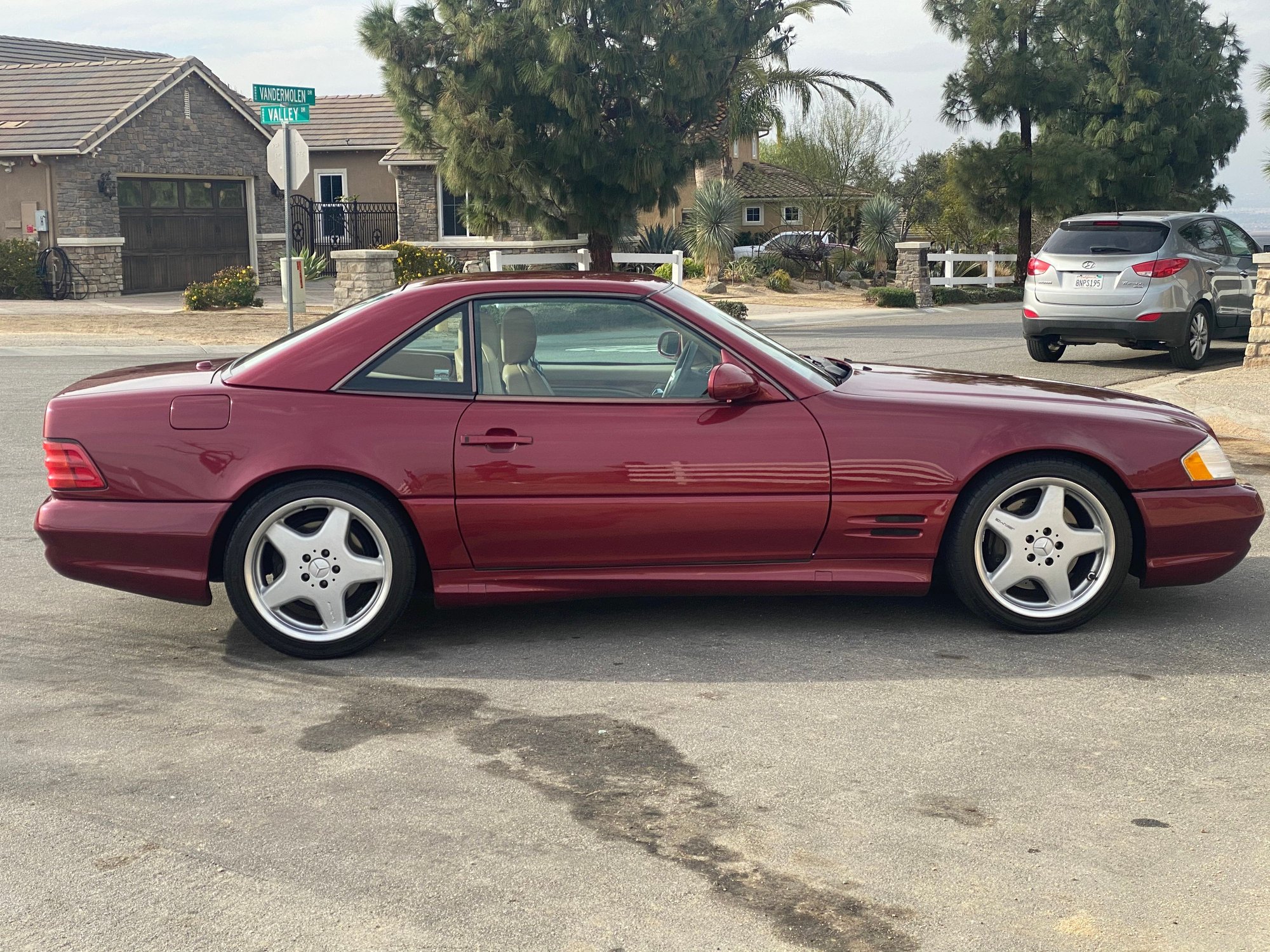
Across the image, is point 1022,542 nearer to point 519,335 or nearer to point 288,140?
point 519,335

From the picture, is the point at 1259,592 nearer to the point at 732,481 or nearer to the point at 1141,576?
the point at 1141,576

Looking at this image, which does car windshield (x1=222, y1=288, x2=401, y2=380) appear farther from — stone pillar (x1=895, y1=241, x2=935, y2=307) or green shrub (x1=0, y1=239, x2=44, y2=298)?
green shrub (x1=0, y1=239, x2=44, y2=298)

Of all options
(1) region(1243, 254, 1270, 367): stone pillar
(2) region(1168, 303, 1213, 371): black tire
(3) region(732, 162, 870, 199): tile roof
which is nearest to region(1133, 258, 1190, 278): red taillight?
(2) region(1168, 303, 1213, 371): black tire

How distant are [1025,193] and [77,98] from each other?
69.2 feet

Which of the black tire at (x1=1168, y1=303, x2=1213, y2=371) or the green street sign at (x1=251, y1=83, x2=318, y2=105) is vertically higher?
the green street sign at (x1=251, y1=83, x2=318, y2=105)

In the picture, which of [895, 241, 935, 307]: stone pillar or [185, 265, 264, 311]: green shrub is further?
[895, 241, 935, 307]: stone pillar

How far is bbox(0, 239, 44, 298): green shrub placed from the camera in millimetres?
28422

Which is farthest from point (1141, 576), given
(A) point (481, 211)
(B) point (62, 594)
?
(A) point (481, 211)

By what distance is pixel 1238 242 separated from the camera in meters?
16.1

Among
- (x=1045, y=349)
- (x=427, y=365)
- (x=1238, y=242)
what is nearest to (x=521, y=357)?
(x=427, y=365)

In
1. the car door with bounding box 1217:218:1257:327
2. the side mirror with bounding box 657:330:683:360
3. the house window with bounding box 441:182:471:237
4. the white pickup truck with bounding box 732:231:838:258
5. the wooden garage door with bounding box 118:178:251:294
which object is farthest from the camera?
the white pickup truck with bounding box 732:231:838:258

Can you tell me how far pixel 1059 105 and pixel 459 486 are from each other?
1202 inches

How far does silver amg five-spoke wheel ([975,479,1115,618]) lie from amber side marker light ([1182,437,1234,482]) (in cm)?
42

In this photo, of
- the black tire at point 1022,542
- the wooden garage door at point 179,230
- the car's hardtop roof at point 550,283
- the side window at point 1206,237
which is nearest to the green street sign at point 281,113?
the side window at point 1206,237
